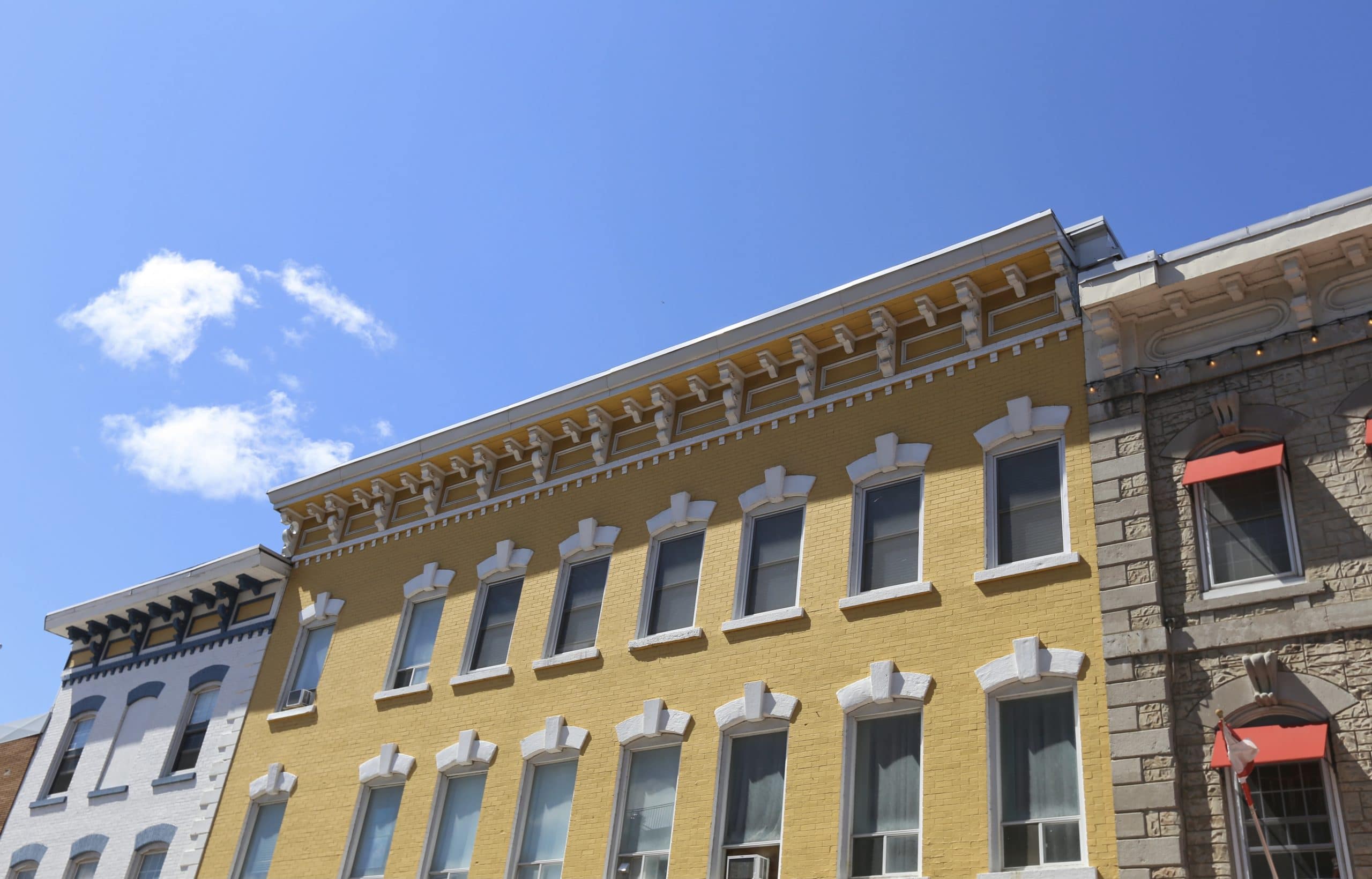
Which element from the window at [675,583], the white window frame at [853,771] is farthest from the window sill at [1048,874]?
the window at [675,583]

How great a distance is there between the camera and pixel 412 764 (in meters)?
18.4

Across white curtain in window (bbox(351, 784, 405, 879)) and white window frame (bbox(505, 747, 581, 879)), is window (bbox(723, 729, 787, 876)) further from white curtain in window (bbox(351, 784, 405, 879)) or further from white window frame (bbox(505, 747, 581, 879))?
white curtain in window (bbox(351, 784, 405, 879))

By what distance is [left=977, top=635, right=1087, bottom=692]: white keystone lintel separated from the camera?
13.0 m

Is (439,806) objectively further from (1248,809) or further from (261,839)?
(1248,809)

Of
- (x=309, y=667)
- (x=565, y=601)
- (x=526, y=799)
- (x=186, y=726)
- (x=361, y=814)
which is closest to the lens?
(x=526, y=799)

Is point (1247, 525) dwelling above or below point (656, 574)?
below

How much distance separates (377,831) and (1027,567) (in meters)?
10.8

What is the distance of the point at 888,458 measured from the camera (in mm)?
15891

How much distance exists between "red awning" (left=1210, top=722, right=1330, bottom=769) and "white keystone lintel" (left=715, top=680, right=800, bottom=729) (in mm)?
4988

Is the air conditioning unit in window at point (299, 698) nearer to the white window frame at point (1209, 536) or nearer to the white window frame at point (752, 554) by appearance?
the white window frame at point (752, 554)

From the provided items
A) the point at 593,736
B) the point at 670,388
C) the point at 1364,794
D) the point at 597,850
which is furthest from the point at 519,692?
the point at 1364,794

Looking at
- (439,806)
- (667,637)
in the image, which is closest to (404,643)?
(439,806)

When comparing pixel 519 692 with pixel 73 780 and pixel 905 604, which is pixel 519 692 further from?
pixel 73 780

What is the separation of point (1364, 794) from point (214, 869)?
1728cm
